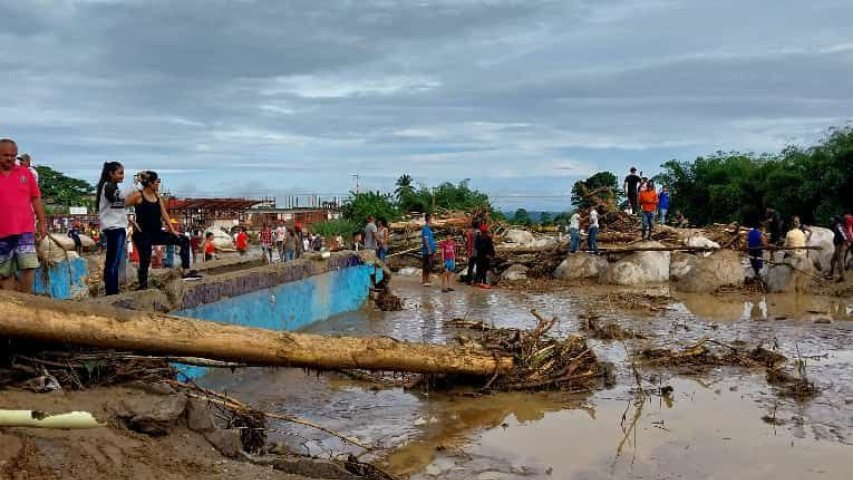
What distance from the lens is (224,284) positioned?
8.81 meters

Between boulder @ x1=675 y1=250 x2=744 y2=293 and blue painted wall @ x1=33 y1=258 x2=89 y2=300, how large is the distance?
12.7 meters

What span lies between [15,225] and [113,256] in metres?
1.88

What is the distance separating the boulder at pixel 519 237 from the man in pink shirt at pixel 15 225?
18987 mm

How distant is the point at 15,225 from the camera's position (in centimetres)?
567

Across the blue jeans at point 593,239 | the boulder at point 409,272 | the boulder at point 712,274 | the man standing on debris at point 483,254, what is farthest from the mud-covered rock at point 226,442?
the boulder at point 409,272

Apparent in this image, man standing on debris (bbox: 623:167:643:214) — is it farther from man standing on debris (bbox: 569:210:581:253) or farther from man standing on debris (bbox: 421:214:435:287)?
man standing on debris (bbox: 421:214:435:287)

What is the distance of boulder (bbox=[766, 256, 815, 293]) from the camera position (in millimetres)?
16156

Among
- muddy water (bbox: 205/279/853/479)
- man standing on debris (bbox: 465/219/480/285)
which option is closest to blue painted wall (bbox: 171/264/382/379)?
muddy water (bbox: 205/279/853/479)

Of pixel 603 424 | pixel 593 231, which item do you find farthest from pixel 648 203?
pixel 603 424

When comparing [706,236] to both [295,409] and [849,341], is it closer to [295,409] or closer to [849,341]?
[849,341]

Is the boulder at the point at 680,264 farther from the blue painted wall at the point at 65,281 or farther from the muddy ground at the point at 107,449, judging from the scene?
the muddy ground at the point at 107,449

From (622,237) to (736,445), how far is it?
49.0ft

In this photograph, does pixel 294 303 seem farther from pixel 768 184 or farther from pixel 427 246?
pixel 768 184

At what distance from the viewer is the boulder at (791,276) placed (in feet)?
53.0
